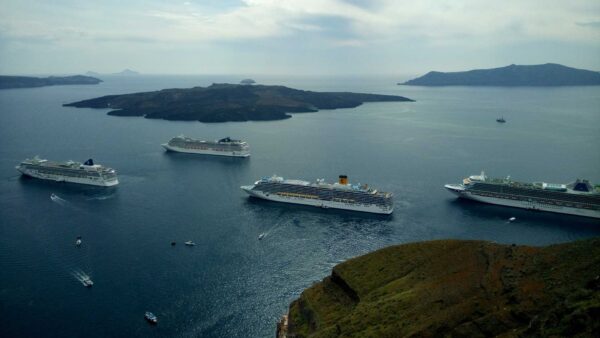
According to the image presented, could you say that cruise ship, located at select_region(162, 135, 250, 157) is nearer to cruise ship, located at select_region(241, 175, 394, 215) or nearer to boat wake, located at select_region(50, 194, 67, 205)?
cruise ship, located at select_region(241, 175, 394, 215)

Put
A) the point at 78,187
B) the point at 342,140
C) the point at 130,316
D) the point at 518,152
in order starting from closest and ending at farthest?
1. the point at 130,316
2. the point at 78,187
3. the point at 518,152
4. the point at 342,140

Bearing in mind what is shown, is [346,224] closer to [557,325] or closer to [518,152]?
[557,325]

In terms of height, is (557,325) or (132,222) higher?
(557,325)

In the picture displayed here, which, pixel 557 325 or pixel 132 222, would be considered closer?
pixel 557 325

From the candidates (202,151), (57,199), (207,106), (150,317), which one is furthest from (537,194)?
(207,106)

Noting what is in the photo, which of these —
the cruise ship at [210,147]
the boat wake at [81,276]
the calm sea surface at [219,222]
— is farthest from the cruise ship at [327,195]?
the cruise ship at [210,147]

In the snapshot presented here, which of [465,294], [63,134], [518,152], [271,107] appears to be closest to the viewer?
[465,294]

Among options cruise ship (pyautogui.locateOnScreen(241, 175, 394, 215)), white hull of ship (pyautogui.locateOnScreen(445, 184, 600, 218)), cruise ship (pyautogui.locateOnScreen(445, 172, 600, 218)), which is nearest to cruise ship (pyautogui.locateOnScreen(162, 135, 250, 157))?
cruise ship (pyautogui.locateOnScreen(241, 175, 394, 215))

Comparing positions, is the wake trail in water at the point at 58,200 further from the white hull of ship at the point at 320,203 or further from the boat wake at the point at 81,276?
the white hull of ship at the point at 320,203

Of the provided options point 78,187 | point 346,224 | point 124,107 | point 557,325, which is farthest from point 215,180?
point 124,107
